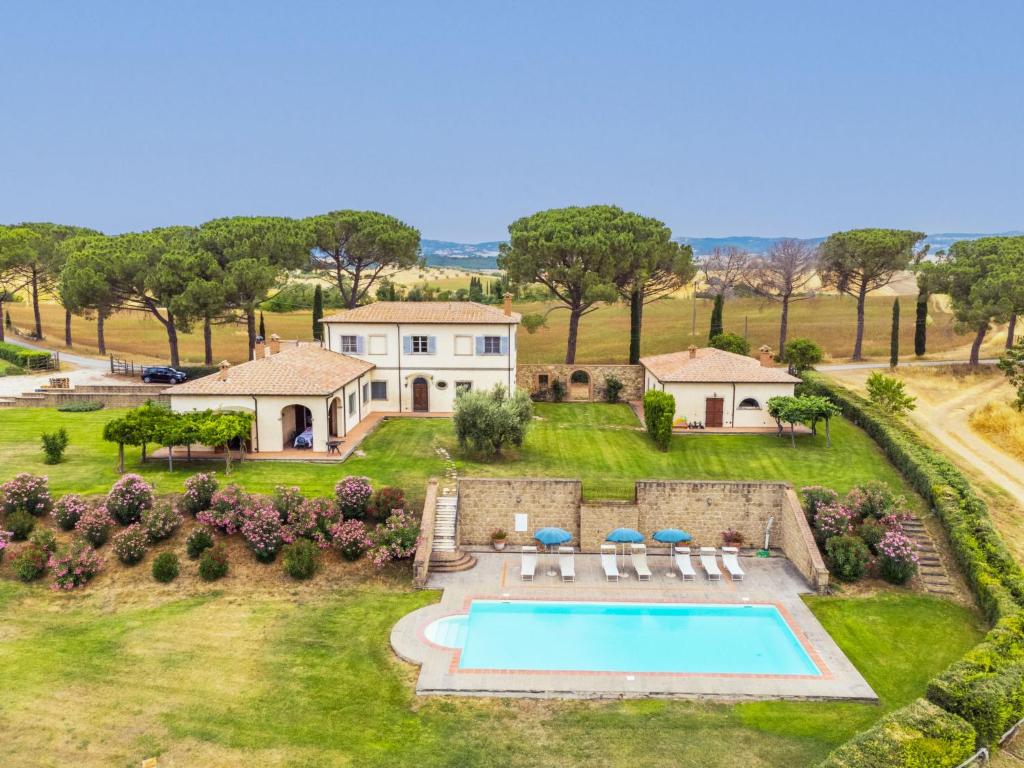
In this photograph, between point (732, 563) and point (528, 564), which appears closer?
point (528, 564)

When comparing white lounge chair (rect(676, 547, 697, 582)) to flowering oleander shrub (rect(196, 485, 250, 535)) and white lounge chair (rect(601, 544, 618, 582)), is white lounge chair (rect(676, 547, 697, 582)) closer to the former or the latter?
white lounge chair (rect(601, 544, 618, 582))

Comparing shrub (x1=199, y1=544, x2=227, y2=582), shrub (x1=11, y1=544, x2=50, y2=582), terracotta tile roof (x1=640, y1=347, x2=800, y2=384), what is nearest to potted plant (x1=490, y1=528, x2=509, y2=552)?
shrub (x1=199, y1=544, x2=227, y2=582)

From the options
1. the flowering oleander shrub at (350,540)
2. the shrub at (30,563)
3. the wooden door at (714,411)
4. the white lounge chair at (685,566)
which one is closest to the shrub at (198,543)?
the flowering oleander shrub at (350,540)

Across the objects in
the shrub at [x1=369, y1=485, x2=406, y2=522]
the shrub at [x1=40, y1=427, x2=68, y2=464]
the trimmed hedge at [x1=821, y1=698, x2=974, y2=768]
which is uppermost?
the shrub at [x1=40, y1=427, x2=68, y2=464]

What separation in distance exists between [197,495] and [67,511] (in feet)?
14.2

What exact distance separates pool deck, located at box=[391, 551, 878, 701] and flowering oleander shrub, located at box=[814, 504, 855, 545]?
1682 mm

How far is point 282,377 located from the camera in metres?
34.7

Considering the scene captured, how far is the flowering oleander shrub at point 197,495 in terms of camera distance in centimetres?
2717

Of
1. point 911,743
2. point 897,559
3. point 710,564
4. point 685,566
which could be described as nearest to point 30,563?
point 685,566

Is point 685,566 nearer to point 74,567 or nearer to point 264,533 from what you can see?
point 264,533

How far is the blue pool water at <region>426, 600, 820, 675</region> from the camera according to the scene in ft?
67.8

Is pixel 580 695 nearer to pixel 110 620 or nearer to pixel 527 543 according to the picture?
pixel 527 543

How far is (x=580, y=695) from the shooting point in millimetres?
19094

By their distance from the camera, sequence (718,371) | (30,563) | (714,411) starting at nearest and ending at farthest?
(30,563), (714,411), (718,371)
